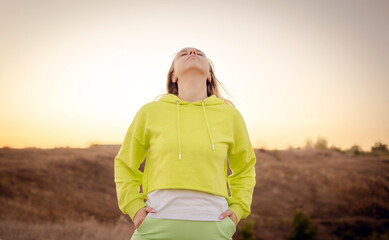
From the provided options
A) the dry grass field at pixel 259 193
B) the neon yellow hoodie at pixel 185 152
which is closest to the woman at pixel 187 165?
the neon yellow hoodie at pixel 185 152

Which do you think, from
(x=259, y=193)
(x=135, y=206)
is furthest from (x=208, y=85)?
(x=259, y=193)

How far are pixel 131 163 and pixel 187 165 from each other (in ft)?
1.49

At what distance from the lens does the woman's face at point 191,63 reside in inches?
97.6

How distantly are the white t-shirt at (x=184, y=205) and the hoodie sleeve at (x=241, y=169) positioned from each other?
0.30 m

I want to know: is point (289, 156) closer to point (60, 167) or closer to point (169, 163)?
point (60, 167)

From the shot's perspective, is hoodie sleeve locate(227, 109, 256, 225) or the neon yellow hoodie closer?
the neon yellow hoodie

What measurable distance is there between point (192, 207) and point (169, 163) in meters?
0.31

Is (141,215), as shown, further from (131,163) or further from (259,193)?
(259,193)

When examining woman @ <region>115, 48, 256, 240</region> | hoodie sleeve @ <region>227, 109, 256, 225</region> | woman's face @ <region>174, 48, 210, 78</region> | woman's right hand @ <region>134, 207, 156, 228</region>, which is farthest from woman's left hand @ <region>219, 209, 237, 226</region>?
woman's face @ <region>174, 48, 210, 78</region>

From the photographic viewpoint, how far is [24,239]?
5.64 metres

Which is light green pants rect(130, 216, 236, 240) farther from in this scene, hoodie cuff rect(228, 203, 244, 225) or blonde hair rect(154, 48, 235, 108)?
blonde hair rect(154, 48, 235, 108)

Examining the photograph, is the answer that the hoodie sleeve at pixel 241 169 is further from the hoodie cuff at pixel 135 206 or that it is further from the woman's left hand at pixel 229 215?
the hoodie cuff at pixel 135 206

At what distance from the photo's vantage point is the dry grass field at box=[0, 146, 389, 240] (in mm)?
16734

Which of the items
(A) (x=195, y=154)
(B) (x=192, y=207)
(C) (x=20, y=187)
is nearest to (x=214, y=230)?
(B) (x=192, y=207)
